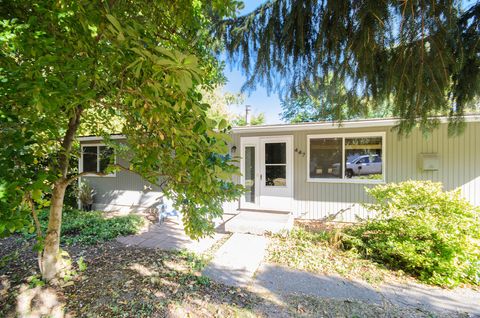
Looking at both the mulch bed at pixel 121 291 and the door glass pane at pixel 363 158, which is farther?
the door glass pane at pixel 363 158

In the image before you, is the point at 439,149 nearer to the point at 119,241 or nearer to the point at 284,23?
the point at 284,23

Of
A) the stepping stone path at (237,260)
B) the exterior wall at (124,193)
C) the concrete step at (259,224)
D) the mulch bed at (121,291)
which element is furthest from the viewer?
the exterior wall at (124,193)

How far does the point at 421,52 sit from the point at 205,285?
3.35 m

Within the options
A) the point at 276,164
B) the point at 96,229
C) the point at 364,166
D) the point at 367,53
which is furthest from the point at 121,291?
the point at 364,166

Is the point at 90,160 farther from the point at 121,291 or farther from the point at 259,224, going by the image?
the point at 121,291

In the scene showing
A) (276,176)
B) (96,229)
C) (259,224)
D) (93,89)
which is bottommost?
(96,229)

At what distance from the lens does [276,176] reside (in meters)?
6.68

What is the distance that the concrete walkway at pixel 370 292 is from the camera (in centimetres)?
265

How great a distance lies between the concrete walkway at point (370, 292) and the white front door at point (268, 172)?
130 inches

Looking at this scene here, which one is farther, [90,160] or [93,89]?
[90,160]

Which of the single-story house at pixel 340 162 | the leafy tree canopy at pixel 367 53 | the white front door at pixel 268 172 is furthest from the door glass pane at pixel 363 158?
the leafy tree canopy at pixel 367 53

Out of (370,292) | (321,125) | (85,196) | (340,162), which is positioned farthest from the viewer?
(85,196)

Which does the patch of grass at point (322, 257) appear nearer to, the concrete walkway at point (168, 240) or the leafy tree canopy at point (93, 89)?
the concrete walkway at point (168, 240)

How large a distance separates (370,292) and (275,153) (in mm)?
4295
